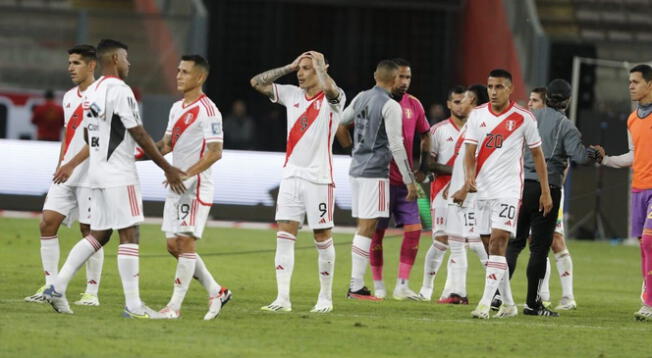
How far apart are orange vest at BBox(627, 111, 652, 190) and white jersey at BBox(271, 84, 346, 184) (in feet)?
9.30

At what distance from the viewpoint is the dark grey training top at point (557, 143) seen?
39.9 ft

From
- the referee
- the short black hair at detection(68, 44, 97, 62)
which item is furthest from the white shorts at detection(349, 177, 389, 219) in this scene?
the short black hair at detection(68, 44, 97, 62)

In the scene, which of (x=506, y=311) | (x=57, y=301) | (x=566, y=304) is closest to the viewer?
(x=57, y=301)

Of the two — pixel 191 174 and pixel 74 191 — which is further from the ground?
pixel 191 174

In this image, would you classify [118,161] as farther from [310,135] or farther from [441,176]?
[441,176]

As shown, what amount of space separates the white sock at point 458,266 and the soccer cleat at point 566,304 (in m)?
0.92

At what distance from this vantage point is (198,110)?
34.5 ft

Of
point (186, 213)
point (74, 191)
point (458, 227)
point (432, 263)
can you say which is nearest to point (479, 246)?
point (458, 227)

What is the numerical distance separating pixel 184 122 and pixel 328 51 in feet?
66.5

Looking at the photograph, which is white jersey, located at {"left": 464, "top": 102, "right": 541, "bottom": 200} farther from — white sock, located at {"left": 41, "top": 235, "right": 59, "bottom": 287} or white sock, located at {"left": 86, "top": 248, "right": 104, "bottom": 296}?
white sock, located at {"left": 41, "top": 235, "right": 59, "bottom": 287}

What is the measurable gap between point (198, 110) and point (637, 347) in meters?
3.75

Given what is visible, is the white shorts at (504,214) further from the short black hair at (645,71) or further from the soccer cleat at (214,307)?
the soccer cleat at (214,307)

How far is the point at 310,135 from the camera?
11398 millimetres

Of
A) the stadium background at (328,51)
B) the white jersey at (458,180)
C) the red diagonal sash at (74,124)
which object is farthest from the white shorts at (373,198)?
the stadium background at (328,51)
